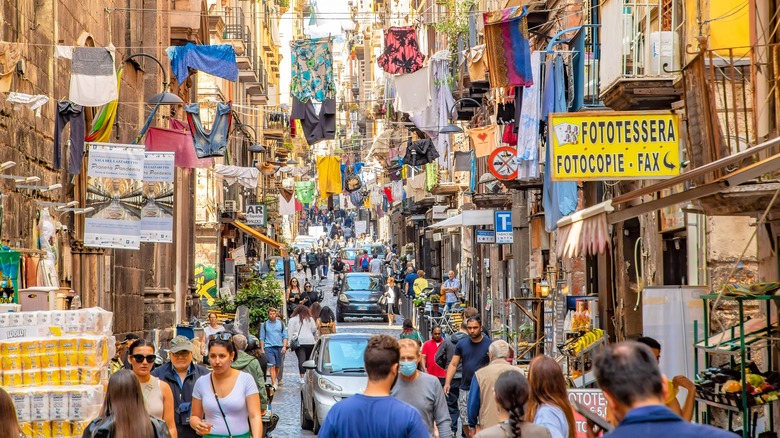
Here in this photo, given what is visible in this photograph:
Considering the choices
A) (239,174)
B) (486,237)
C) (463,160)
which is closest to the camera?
(486,237)

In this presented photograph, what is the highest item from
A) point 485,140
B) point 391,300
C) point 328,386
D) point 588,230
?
point 485,140

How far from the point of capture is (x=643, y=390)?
4.28m

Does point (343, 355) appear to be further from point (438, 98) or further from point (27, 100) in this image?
point (438, 98)

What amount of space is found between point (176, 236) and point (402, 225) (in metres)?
47.2

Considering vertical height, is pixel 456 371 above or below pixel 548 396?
below

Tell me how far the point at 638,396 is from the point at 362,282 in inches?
1537

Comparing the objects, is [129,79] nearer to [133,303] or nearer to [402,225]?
[133,303]

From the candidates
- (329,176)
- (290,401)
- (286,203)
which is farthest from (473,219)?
(286,203)

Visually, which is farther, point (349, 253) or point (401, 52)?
point (349, 253)

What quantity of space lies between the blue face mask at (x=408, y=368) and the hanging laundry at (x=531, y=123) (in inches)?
458

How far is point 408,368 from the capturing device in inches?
388

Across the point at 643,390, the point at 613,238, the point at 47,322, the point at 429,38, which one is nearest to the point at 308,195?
the point at 429,38

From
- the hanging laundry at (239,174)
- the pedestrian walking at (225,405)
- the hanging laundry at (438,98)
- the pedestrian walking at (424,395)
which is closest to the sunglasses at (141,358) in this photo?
the pedestrian walking at (225,405)

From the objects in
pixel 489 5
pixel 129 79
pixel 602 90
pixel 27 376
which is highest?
pixel 489 5
